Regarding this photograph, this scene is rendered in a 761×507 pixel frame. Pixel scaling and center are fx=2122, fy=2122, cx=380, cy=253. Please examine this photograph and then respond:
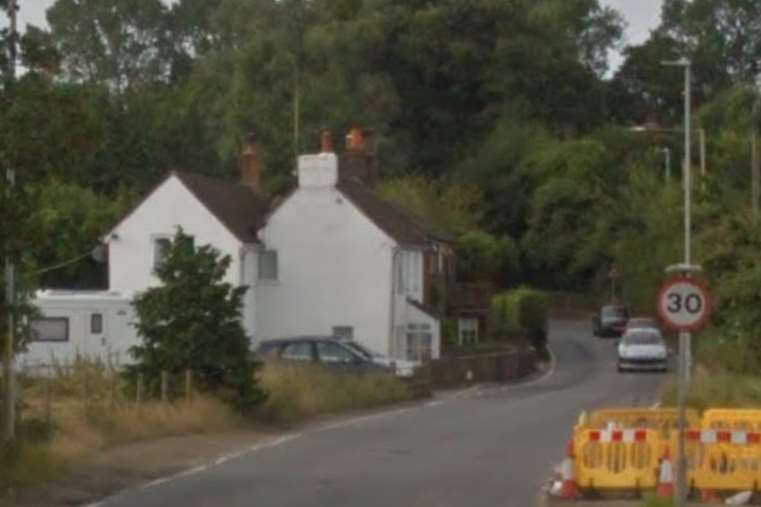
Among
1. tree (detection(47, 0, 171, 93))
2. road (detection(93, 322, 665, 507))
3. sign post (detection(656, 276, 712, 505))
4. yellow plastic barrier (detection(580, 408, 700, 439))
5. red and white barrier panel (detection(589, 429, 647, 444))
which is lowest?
road (detection(93, 322, 665, 507))

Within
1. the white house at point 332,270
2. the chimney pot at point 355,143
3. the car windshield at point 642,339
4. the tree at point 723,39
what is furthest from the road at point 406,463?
the tree at point 723,39

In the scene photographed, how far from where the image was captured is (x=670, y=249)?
73.5 m

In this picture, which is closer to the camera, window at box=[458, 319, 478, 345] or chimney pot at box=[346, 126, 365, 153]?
chimney pot at box=[346, 126, 365, 153]

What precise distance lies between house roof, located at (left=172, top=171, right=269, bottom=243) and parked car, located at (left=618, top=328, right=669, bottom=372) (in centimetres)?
1316

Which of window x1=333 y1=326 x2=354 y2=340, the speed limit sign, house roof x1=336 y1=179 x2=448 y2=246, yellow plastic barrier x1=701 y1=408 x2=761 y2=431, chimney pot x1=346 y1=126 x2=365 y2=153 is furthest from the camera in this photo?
chimney pot x1=346 y1=126 x2=365 y2=153

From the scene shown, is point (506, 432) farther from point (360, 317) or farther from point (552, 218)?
point (552, 218)

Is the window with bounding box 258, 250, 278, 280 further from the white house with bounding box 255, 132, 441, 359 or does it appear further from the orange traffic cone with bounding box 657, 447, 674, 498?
the orange traffic cone with bounding box 657, 447, 674, 498

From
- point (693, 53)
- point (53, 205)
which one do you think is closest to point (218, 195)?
point (53, 205)

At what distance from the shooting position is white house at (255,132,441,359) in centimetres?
6838

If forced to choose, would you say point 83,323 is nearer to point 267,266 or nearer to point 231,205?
point 267,266

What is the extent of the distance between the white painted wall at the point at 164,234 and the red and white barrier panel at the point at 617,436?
41.2 m

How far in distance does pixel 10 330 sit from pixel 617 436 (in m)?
7.89

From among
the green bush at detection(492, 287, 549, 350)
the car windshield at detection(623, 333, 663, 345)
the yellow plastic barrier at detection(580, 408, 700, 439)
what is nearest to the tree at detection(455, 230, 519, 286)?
the green bush at detection(492, 287, 549, 350)

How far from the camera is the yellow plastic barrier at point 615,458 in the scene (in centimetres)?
2659
